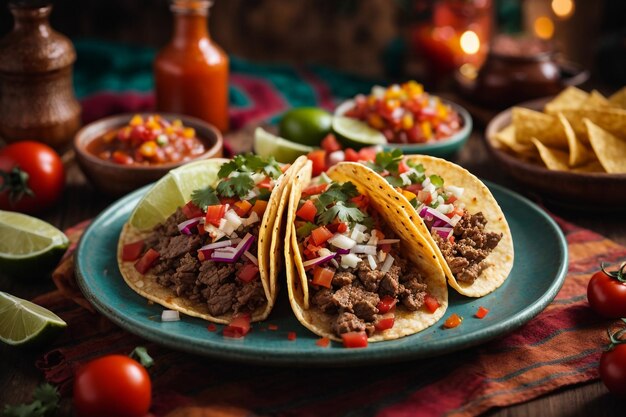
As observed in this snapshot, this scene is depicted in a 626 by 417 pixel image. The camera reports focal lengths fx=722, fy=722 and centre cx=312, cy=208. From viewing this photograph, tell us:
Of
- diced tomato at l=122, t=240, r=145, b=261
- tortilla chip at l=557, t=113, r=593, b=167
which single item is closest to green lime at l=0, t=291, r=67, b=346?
diced tomato at l=122, t=240, r=145, b=261

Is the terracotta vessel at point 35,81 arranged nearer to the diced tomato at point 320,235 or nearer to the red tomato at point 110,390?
the diced tomato at point 320,235

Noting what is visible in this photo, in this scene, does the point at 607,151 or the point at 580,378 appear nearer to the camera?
the point at 580,378

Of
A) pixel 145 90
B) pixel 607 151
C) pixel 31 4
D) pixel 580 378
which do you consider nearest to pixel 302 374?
pixel 580 378

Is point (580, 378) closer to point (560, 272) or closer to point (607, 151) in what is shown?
point (560, 272)

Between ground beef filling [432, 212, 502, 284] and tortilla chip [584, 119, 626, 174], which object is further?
tortilla chip [584, 119, 626, 174]

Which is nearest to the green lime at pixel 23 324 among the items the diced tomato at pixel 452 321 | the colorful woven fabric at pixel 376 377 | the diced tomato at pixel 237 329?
the colorful woven fabric at pixel 376 377

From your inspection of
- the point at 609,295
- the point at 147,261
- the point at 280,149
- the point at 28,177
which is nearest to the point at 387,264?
the point at 609,295

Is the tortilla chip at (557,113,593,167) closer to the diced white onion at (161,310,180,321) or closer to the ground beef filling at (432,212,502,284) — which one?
the ground beef filling at (432,212,502,284)
